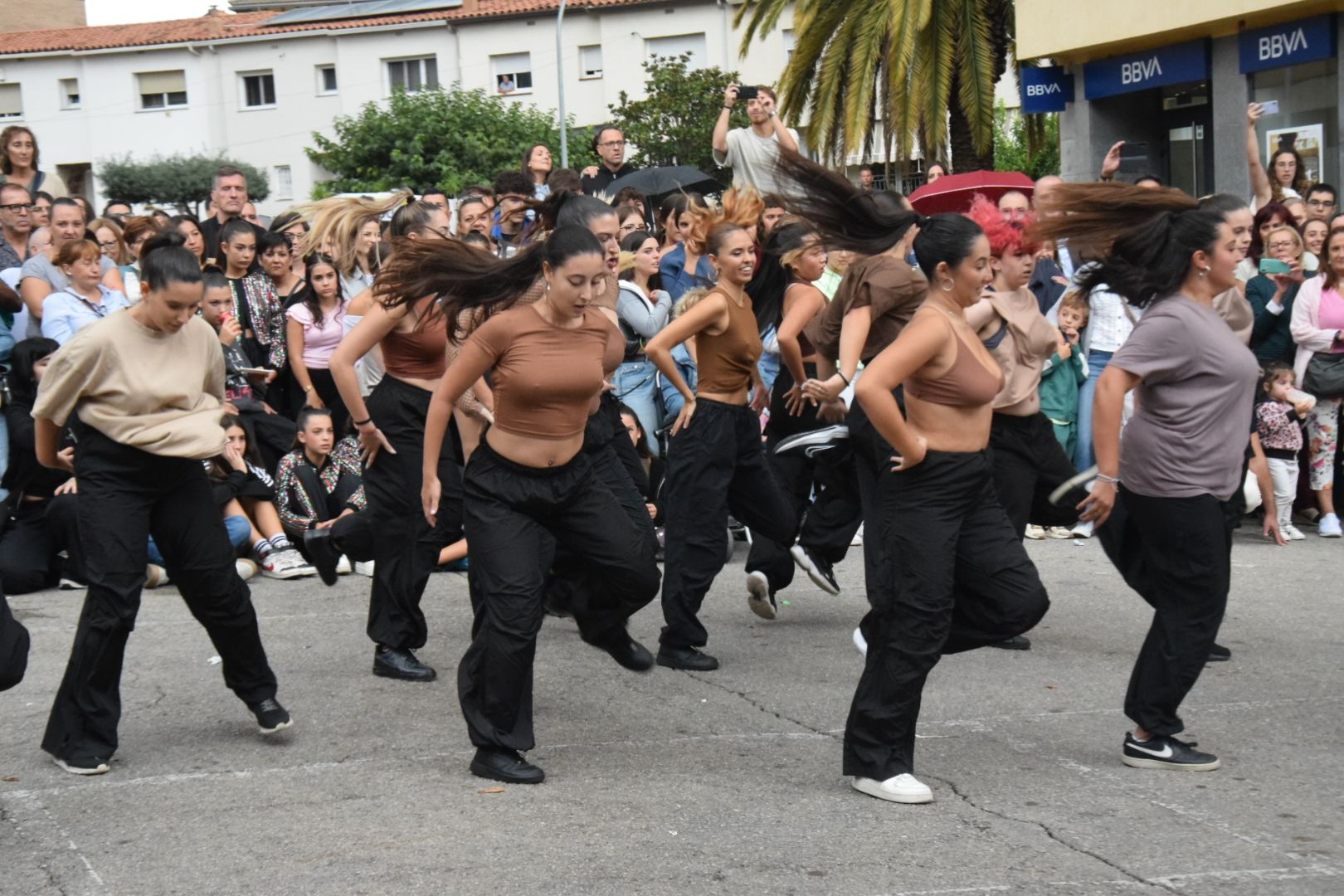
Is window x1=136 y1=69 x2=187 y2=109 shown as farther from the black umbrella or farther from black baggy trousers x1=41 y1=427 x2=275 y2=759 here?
black baggy trousers x1=41 y1=427 x2=275 y2=759

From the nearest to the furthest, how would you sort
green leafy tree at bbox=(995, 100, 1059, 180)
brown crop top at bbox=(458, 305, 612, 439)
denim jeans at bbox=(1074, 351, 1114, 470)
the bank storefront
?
brown crop top at bbox=(458, 305, 612, 439), denim jeans at bbox=(1074, 351, 1114, 470), the bank storefront, green leafy tree at bbox=(995, 100, 1059, 180)

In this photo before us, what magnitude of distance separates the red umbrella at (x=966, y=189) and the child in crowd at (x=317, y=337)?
17.9 ft

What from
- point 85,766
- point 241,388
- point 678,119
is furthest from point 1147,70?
point 678,119

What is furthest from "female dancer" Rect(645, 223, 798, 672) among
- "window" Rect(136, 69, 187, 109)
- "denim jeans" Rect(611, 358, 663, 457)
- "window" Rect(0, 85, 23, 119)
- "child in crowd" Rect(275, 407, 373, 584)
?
"window" Rect(0, 85, 23, 119)

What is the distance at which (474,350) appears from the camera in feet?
18.5

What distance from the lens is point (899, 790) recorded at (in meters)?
5.16

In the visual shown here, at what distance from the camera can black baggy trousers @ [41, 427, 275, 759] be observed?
5.71 m

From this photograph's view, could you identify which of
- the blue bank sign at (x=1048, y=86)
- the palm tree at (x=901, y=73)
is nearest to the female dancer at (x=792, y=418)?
the palm tree at (x=901, y=73)

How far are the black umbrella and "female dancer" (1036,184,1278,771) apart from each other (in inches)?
332

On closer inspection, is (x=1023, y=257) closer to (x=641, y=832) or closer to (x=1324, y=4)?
(x=641, y=832)

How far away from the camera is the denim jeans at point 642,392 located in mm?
10641

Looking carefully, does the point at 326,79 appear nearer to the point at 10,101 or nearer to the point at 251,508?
the point at 10,101

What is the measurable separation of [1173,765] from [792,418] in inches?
139

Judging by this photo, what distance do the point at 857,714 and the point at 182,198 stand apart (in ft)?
174
